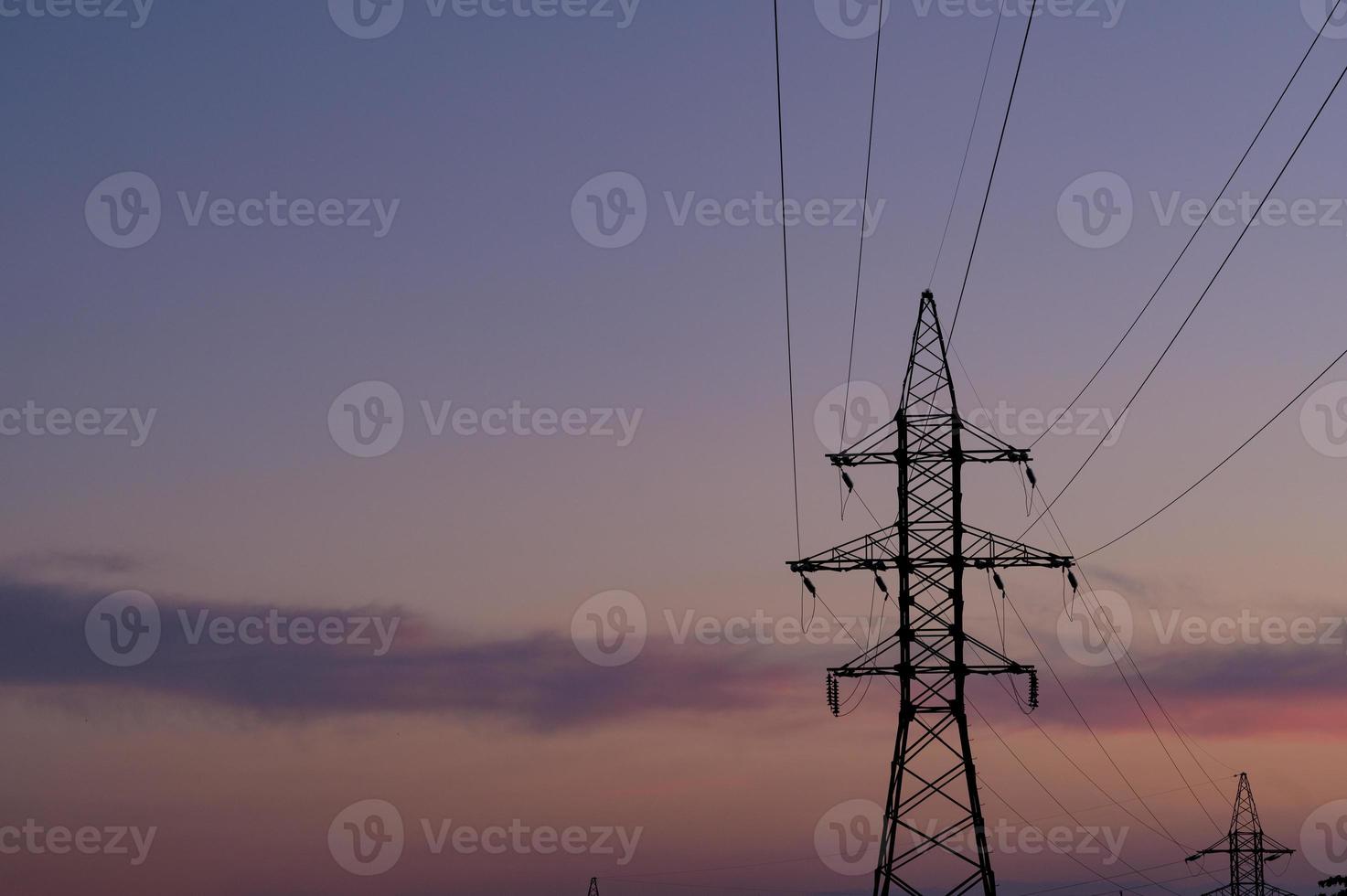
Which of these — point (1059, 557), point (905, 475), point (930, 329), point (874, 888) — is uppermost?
point (930, 329)

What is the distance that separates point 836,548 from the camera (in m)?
50.7

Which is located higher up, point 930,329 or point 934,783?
point 930,329

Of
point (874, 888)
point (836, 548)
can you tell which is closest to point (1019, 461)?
point (836, 548)

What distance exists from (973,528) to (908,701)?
18.4ft

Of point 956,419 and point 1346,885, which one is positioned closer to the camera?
point 956,419

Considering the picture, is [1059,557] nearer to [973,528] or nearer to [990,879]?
[973,528]

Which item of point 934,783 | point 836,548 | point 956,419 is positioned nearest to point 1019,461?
point 956,419

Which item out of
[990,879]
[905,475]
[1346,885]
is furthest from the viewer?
[1346,885]

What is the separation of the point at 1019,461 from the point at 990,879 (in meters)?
12.5

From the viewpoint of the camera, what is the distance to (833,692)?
50156mm

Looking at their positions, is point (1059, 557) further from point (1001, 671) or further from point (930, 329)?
point (930, 329)

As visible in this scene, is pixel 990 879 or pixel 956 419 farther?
pixel 956 419

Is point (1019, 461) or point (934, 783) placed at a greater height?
point (1019, 461)

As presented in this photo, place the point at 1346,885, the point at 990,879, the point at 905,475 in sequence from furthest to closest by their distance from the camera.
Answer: the point at 1346,885
the point at 905,475
the point at 990,879
